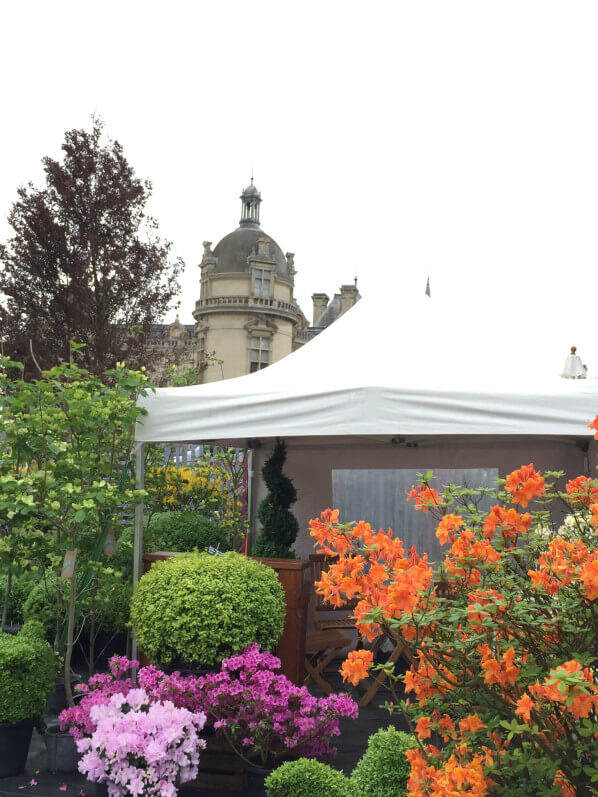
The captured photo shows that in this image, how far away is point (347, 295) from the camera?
49.3 m

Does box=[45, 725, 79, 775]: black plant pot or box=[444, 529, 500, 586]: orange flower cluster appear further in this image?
box=[45, 725, 79, 775]: black plant pot

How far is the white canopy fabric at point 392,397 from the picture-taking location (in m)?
4.61

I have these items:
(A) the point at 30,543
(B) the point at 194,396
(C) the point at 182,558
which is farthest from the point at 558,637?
(A) the point at 30,543

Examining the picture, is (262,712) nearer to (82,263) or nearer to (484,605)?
(484,605)

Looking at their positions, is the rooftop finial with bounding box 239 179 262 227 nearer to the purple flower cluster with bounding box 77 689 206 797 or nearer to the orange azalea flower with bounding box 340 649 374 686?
the purple flower cluster with bounding box 77 689 206 797

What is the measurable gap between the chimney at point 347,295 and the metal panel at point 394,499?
41.6m

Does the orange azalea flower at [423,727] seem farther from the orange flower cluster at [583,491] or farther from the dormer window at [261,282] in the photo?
the dormer window at [261,282]

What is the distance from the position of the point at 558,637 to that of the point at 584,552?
28 centimetres

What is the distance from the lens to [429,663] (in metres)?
2.47

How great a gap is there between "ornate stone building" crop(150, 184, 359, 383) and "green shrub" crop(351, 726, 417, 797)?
37.1 metres

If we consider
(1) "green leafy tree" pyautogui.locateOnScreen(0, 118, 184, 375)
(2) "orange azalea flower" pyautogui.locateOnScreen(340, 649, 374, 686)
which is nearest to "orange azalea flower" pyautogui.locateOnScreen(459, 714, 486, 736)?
(2) "orange azalea flower" pyautogui.locateOnScreen(340, 649, 374, 686)

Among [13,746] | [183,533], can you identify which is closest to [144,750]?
[13,746]

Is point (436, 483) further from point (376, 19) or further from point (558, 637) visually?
point (558, 637)

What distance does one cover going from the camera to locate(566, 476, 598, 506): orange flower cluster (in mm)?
2602
